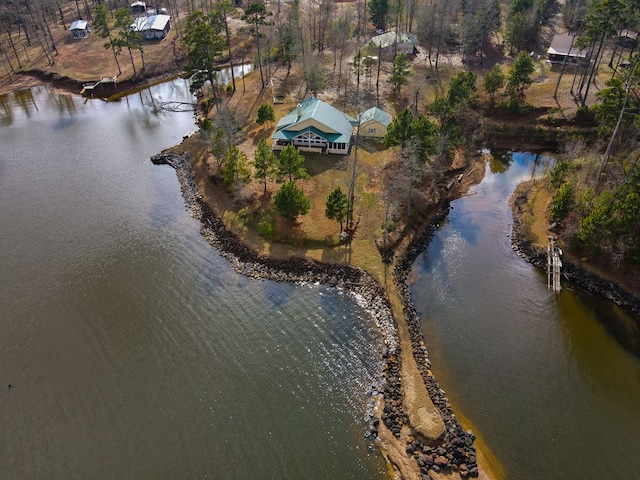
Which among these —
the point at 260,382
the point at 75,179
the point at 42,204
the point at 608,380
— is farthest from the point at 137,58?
the point at 608,380

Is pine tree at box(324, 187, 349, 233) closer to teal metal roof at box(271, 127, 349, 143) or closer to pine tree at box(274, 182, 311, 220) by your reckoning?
pine tree at box(274, 182, 311, 220)

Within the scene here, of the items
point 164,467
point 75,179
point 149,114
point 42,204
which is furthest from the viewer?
point 149,114

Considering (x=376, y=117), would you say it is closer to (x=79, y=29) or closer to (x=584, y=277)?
(x=584, y=277)

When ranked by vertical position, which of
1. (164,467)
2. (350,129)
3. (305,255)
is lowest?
(164,467)

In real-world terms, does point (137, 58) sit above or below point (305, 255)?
above

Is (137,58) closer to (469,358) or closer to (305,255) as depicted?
(305,255)

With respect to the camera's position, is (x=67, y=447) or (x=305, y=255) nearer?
(x=67, y=447)

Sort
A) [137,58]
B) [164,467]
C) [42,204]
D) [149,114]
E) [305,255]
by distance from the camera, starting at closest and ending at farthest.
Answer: [164,467] → [305,255] → [42,204] → [149,114] → [137,58]

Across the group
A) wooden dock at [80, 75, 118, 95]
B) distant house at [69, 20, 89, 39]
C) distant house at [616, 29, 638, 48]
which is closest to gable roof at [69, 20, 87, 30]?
distant house at [69, 20, 89, 39]
